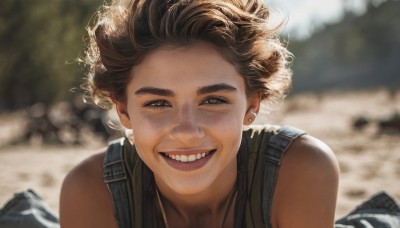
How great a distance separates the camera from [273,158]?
223cm

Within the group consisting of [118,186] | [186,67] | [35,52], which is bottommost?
[118,186]

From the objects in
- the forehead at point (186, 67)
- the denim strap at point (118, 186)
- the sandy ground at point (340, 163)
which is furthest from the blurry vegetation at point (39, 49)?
the forehead at point (186, 67)

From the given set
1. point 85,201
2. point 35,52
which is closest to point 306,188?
point 85,201

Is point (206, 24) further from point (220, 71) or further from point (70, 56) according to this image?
point (70, 56)

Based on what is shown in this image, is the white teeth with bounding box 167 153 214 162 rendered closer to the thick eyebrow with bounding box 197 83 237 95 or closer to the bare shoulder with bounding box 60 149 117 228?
the thick eyebrow with bounding box 197 83 237 95

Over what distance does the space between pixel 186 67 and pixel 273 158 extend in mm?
650

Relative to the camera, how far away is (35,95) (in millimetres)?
21500

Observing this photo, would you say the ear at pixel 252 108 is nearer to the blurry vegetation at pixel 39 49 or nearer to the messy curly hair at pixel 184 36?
the messy curly hair at pixel 184 36

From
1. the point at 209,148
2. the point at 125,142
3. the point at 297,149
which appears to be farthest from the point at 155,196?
the point at 297,149

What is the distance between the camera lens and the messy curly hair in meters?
1.94

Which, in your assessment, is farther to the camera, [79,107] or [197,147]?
[79,107]

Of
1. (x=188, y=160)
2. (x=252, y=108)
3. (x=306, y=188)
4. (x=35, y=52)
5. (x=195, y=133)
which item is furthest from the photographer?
(x=35, y=52)

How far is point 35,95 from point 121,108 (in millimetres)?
20517

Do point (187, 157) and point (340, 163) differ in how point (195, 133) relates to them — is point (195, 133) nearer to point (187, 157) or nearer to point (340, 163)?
point (187, 157)
